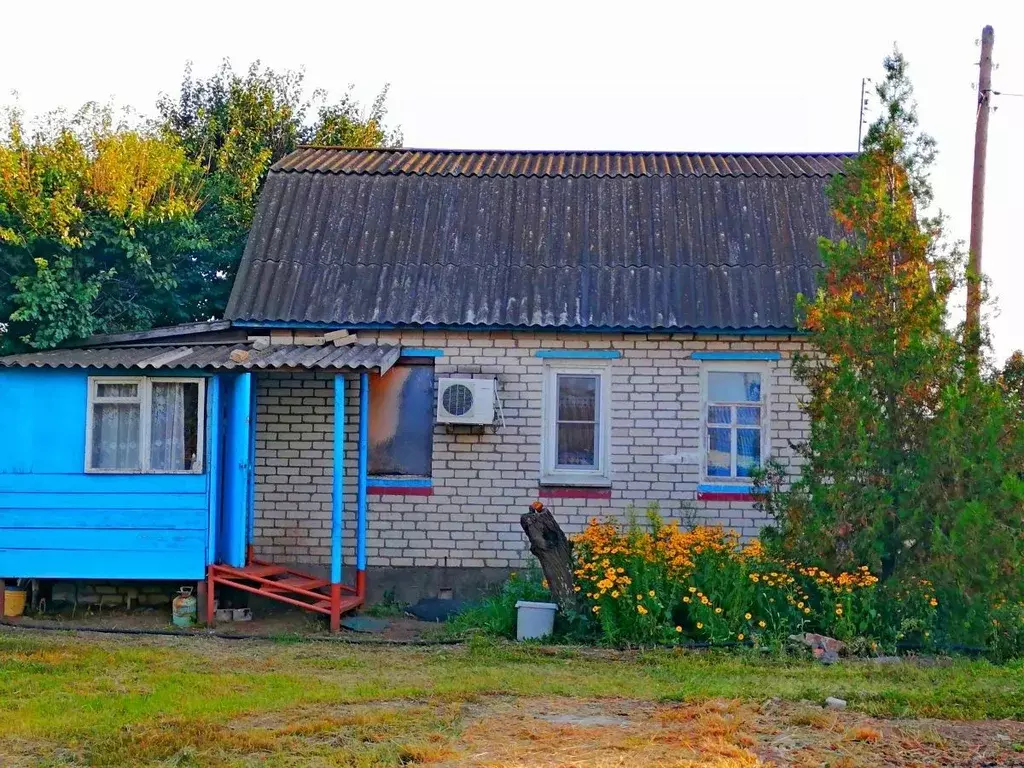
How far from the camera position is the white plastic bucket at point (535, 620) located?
35.2 feet

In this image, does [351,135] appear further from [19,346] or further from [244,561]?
[244,561]

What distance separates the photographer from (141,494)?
1182 centimetres

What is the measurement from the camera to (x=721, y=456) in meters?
13.0

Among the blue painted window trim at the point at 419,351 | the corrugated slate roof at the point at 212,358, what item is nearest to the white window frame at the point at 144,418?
the corrugated slate roof at the point at 212,358

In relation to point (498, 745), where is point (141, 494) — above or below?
above

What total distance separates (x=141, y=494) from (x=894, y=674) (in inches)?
281

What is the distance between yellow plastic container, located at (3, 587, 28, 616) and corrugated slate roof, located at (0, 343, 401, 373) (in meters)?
2.29

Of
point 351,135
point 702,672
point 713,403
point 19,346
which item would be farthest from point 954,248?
point 351,135

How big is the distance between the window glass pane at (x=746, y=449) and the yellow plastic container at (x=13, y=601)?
7.52m

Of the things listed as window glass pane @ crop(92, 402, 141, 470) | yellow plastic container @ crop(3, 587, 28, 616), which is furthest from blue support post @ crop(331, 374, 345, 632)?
yellow plastic container @ crop(3, 587, 28, 616)

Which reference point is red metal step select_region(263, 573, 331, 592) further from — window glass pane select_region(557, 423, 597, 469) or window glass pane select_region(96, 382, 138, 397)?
window glass pane select_region(557, 423, 597, 469)

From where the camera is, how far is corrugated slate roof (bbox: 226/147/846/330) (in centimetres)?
1297

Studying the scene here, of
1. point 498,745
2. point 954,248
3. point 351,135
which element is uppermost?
point 351,135

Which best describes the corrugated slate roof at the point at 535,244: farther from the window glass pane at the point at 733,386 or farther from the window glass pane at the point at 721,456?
the window glass pane at the point at 721,456
